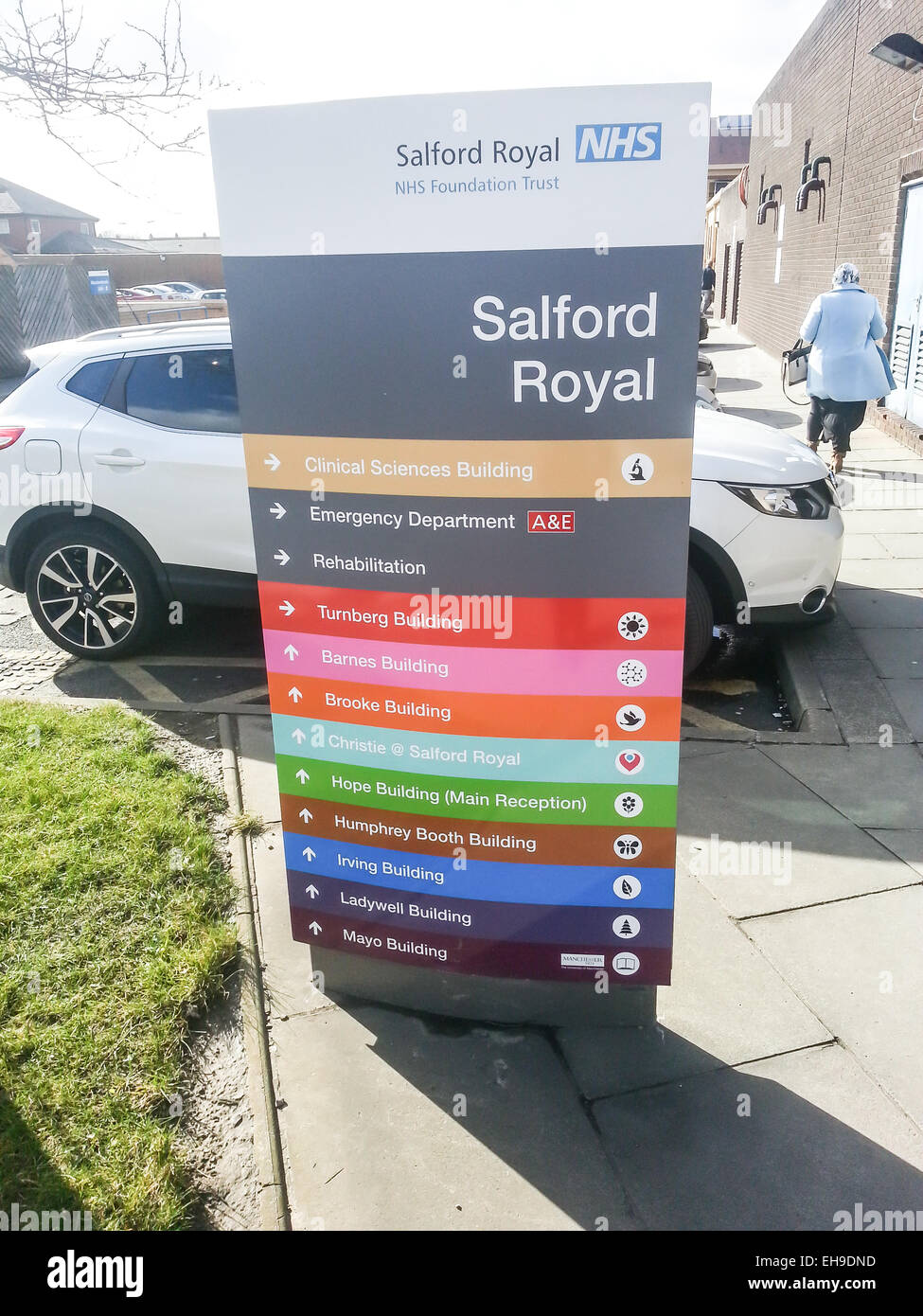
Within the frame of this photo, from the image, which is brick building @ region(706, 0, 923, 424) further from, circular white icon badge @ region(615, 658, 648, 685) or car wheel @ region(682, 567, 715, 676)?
circular white icon badge @ region(615, 658, 648, 685)

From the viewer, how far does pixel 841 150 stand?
48.0 feet

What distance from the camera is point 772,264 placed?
71.2ft

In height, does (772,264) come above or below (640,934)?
above

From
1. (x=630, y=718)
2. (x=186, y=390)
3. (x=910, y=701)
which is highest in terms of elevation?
(x=186, y=390)

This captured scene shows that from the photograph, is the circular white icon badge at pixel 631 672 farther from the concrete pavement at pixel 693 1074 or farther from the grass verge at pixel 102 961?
the grass verge at pixel 102 961

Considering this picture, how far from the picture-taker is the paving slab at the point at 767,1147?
98.7 inches

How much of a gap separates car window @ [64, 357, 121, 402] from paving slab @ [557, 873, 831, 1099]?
4583 millimetres

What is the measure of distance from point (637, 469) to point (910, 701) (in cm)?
343

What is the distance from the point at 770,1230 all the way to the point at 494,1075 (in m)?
0.84

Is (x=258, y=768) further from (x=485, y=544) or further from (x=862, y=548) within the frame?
(x=862, y=548)

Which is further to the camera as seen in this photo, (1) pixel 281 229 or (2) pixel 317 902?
(2) pixel 317 902

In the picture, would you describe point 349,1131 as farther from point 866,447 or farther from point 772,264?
point 772,264

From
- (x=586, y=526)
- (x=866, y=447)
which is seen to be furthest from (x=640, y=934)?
(x=866, y=447)

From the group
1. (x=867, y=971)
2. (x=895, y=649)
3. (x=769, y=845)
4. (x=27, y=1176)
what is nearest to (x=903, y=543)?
(x=895, y=649)
